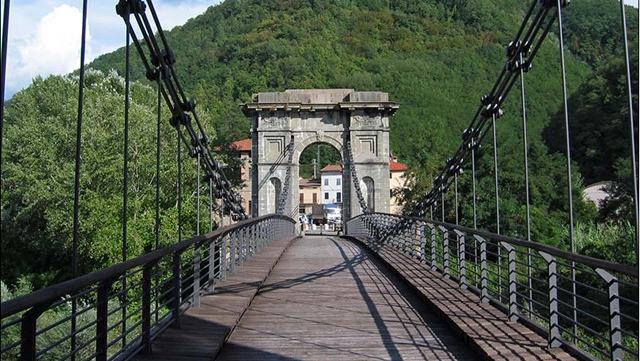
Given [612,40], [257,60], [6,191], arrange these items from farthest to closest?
[612,40] → [257,60] → [6,191]

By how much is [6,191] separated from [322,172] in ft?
128

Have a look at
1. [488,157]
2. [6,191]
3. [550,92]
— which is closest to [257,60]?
[550,92]

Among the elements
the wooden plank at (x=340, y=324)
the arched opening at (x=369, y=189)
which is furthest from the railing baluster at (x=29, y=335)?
the arched opening at (x=369, y=189)

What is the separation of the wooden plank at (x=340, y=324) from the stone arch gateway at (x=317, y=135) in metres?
17.9

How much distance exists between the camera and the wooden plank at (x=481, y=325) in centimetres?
380

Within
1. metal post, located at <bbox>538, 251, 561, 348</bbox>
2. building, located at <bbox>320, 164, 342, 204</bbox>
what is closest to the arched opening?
metal post, located at <bbox>538, 251, 561, 348</bbox>

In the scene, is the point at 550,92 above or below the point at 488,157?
above

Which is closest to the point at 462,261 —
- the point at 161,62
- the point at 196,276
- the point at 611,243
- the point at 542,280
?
the point at 542,280

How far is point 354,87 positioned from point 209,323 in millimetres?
54034

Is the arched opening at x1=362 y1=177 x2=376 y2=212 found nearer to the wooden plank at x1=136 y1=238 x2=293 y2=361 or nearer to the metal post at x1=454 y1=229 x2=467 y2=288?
the wooden plank at x1=136 y1=238 x2=293 y2=361

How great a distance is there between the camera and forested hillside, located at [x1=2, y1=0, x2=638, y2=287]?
23.8m

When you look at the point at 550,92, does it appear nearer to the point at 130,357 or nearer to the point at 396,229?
the point at 396,229

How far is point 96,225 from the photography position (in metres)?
22.2

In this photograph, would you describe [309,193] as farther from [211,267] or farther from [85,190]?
[211,267]
